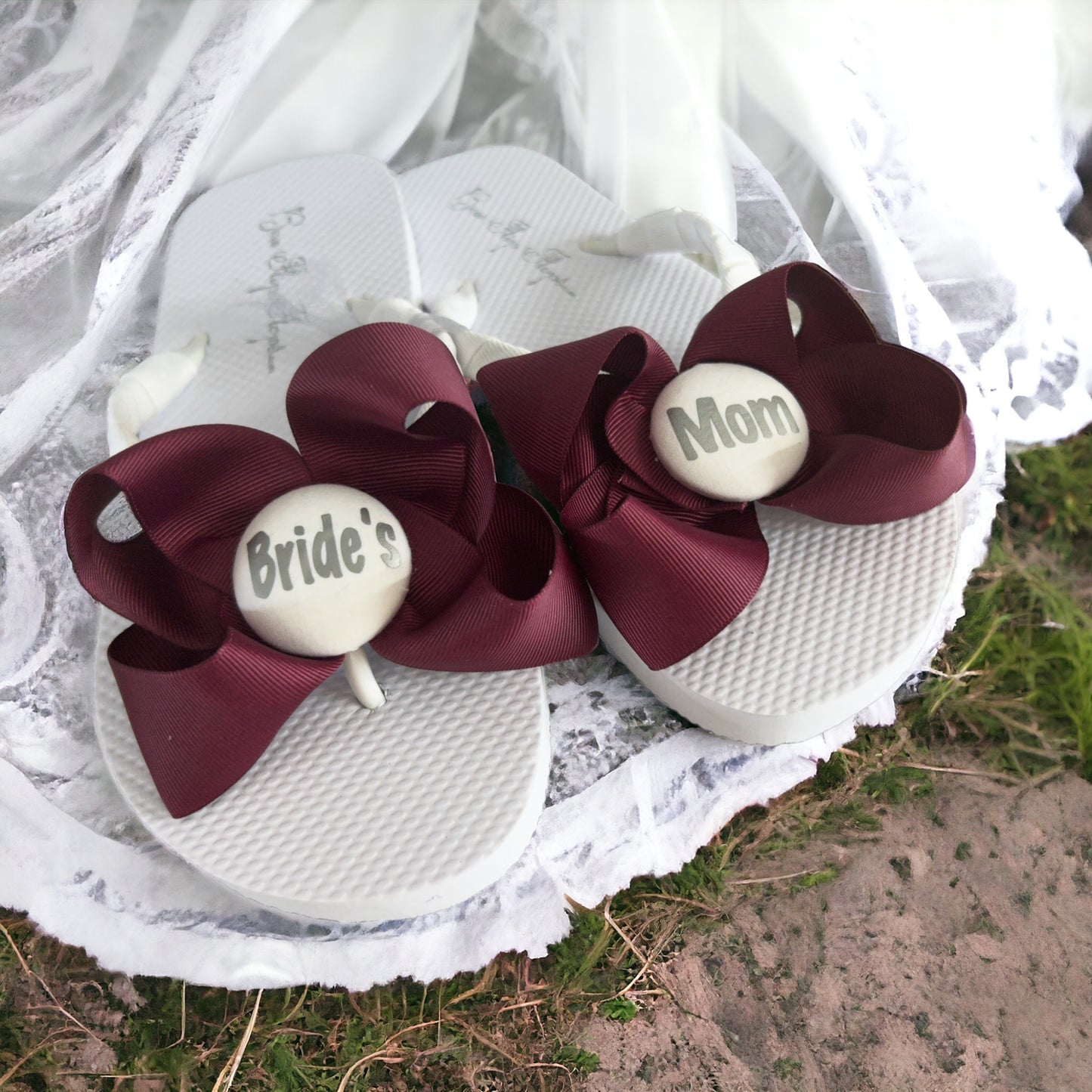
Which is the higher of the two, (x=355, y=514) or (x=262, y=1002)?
(x=355, y=514)

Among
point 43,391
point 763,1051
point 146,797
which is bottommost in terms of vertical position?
point 763,1051

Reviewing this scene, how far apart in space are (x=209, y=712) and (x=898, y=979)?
36 cm

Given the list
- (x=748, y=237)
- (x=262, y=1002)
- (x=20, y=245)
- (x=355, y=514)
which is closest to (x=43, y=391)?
(x=20, y=245)

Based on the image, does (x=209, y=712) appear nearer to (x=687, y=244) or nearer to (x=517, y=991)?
(x=517, y=991)

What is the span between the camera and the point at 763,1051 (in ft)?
1.51

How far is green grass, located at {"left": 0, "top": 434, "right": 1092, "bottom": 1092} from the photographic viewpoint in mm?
468

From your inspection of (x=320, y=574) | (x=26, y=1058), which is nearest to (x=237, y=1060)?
(x=26, y=1058)

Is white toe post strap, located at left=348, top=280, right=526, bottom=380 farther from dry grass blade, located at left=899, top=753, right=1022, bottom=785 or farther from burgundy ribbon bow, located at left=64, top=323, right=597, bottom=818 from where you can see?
dry grass blade, located at left=899, top=753, right=1022, bottom=785

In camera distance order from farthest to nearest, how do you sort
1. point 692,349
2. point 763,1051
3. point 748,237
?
point 748,237
point 692,349
point 763,1051

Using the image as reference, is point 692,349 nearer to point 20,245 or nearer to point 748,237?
point 748,237

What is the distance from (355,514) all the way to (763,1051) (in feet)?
1.09

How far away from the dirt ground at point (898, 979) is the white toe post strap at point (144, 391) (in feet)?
1.44

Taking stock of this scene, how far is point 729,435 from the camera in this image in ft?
1.75

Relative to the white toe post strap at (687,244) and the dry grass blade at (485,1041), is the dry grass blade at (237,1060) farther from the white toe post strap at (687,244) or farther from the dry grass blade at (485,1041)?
the white toe post strap at (687,244)
